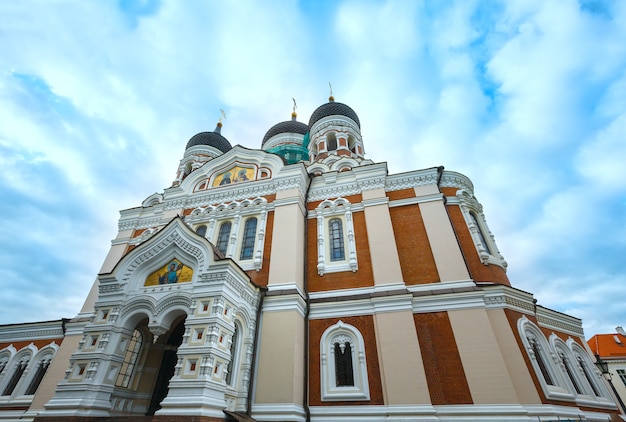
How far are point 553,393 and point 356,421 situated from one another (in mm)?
5007

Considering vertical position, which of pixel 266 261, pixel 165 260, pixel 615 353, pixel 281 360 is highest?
pixel 615 353

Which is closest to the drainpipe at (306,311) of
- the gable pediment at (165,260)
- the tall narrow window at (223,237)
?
the tall narrow window at (223,237)

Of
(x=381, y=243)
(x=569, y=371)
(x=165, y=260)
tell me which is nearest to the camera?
(x=165, y=260)

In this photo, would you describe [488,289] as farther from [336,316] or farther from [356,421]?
[356,421]

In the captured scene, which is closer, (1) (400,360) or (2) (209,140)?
(1) (400,360)

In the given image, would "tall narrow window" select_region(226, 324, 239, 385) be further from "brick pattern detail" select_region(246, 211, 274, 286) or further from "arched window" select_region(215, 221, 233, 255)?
"arched window" select_region(215, 221, 233, 255)

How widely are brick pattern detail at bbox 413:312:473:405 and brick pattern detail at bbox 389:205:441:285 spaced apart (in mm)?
1289

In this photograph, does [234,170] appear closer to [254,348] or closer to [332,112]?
[332,112]

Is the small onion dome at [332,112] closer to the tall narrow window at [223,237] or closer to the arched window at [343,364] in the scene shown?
the tall narrow window at [223,237]

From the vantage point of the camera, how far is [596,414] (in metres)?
9.11

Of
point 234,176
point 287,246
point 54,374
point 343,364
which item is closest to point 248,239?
point 287,246

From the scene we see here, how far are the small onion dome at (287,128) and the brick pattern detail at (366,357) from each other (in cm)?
1680

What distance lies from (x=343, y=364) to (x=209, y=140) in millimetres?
18216

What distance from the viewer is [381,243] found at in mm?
10633
